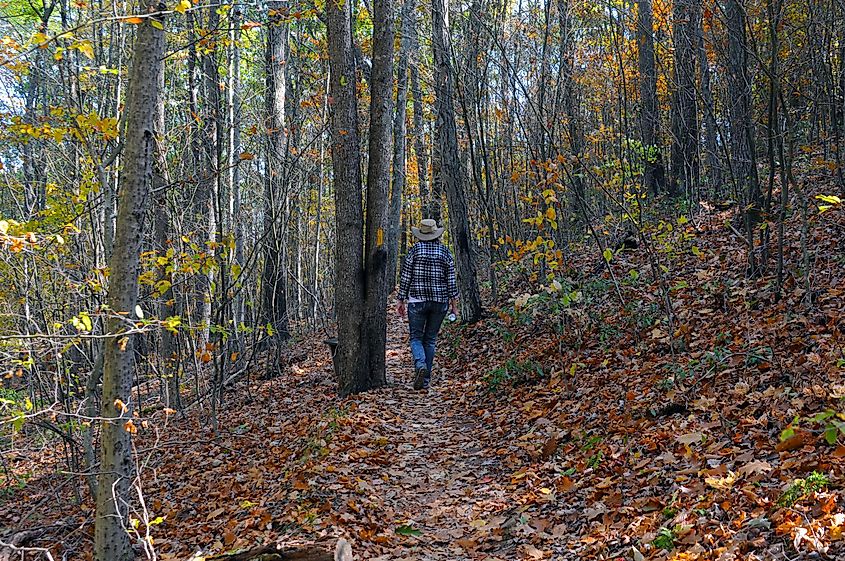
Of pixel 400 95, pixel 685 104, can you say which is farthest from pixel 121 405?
pixel 685 104

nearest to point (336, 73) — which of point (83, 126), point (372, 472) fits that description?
point (83, 126)

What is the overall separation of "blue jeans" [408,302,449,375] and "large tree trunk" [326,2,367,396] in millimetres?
854

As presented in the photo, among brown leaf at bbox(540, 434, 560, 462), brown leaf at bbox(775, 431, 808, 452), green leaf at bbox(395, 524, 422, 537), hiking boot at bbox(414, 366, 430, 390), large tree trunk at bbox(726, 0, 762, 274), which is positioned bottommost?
green leaf at bbox(395, 524, 422, 537)

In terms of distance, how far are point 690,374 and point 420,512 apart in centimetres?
275

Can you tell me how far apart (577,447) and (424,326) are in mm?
3734

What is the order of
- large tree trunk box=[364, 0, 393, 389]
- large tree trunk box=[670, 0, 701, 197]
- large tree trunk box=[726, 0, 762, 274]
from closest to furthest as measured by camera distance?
large tree trunk box=[726, 0, 762, 274] < large tree trunk box=[364, 0, 393, 389] < large tree trunk box=[670, 0, 701, 197]

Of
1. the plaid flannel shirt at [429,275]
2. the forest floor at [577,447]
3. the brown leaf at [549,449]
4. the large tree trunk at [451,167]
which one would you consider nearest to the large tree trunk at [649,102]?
the forest floor at [577,447]

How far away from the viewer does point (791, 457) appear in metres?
3.91

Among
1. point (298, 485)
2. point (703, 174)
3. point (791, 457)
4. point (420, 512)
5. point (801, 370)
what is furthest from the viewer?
point (703, 174)

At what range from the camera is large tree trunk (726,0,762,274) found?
665 centimetres

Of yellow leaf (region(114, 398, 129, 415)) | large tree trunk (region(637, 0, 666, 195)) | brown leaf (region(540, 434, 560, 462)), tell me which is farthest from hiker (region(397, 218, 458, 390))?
large tree trunk (region(637, 0, 666, 195))

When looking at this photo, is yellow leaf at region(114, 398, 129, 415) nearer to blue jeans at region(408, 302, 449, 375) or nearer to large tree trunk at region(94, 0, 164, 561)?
large tree trunk at region(94, 0, 164, 561)

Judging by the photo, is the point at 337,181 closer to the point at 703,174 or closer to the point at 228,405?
the point at 228,405

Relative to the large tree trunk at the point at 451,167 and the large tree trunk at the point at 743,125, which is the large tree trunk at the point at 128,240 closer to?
the large tree trunk at the point at 743,125
